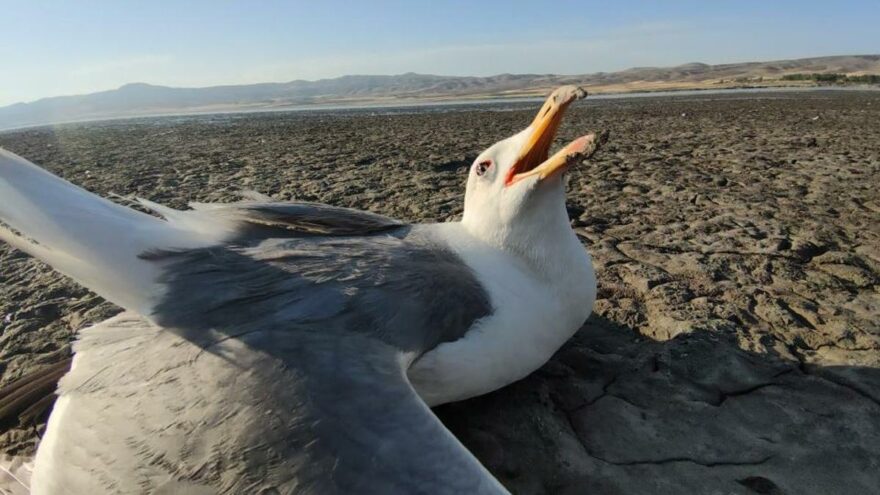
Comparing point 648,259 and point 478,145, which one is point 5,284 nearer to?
point 648,259

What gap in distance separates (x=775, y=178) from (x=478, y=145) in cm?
694

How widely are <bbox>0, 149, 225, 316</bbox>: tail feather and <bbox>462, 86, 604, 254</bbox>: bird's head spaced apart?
167 cm

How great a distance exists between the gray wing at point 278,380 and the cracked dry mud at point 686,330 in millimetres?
831

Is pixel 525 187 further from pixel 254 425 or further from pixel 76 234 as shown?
pixel 76 234

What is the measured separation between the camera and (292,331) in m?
2.34

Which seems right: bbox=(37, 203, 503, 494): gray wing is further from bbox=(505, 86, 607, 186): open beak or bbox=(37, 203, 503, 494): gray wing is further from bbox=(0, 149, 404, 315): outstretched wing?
bbox=(505, 86, 607, 186): open beak

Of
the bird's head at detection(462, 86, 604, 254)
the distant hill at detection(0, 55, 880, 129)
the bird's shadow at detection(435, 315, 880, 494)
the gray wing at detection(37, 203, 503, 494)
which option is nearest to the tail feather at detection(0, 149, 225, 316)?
the gray wing at detection(37, 203, 503, 494)

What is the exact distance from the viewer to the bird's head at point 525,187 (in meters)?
3.21

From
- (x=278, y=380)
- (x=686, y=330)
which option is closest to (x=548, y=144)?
(x=686, y=330)

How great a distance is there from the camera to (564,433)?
2990 millimetres

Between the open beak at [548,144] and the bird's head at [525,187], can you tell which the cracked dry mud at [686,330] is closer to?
the bird's head at [525,187]

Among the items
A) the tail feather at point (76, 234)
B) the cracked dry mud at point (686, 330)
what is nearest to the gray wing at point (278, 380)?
the tail feather at point (76, 234)

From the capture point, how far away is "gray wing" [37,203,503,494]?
6.36ft

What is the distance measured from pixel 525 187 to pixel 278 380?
5.40ft
